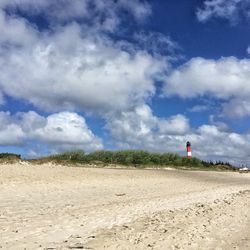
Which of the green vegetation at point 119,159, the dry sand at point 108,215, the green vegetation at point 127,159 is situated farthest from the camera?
the green vegetation at point 127,159

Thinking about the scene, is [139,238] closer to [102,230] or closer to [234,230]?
[102,230]

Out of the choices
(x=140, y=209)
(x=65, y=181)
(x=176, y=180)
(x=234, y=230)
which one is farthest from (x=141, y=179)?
(x=234, y=230)

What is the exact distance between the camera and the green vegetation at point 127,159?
121 ft

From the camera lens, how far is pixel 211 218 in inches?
550

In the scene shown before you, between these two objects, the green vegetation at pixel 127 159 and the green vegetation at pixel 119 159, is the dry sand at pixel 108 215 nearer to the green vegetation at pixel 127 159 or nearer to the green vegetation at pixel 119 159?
the green vegetation at pixel 119 159

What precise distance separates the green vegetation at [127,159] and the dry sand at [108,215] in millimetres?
10674

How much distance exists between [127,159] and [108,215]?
86.0 feet

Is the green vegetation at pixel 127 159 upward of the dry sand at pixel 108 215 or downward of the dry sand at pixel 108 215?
upward

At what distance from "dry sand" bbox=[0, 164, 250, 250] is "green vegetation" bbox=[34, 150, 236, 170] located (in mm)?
10674

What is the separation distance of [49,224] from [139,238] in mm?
2849

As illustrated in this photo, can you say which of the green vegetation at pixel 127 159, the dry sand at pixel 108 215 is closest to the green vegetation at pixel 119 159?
the green vegetation at pixel 127 159

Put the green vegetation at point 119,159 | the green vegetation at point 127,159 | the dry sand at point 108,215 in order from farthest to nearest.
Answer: the green vegetation at point 127,159
the green vegetation at point 119,159
the dry sand at point 108,215

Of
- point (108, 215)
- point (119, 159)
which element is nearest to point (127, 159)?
point (119, 159)

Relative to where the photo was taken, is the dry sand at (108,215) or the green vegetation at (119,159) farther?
the green vegetation at (119,159)
